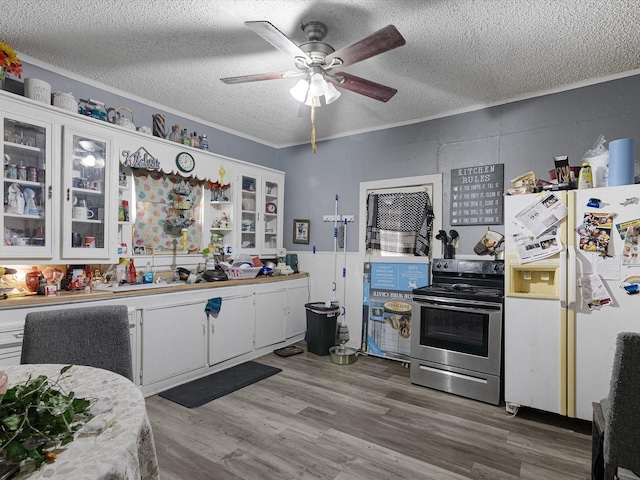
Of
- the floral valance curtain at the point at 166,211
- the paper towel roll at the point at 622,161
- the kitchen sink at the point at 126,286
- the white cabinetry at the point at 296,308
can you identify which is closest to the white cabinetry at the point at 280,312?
the white cabinetry at the point at 296,308

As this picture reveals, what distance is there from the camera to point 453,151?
11.7ft

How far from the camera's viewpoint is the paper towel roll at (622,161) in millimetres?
2225

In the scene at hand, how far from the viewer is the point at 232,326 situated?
11.5 feet

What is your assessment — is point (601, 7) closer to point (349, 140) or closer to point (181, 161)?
point (349, 140)

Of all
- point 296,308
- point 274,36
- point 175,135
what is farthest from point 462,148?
point 175,135

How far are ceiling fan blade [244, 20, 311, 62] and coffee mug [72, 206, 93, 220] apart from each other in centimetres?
198

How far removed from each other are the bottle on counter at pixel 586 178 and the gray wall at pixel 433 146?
0.59 meters

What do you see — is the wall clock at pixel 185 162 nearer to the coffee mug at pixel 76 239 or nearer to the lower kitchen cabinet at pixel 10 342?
the coffee mug at pixel 76 239

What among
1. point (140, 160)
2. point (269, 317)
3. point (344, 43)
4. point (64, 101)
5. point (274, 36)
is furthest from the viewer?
point (269, 317)

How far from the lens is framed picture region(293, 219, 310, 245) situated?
459cm

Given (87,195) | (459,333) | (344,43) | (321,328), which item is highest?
(344,43)

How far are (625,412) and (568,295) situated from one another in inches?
51.9

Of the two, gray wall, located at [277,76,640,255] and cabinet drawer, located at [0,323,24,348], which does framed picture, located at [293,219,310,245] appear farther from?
cabinet drawer, located at [0,323,24,348]

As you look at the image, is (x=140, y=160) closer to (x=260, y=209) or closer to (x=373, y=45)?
(x=260, y=209)
